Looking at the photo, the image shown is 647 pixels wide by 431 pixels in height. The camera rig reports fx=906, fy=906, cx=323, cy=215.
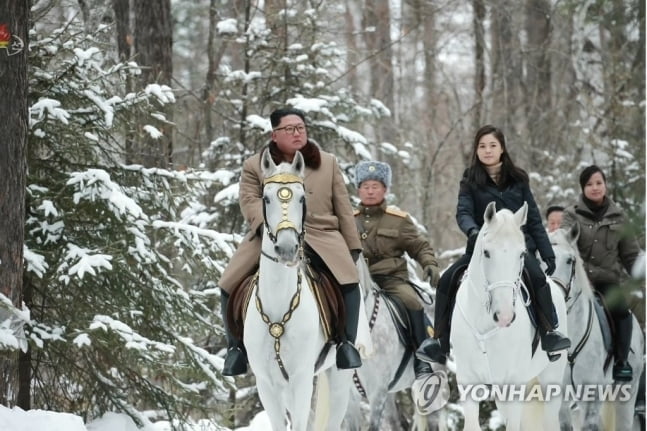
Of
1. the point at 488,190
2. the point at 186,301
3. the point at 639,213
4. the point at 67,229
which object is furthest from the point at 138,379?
the point at 639,213

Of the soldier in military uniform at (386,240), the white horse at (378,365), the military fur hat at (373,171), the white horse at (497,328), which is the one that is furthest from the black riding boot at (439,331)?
the military fur hat at (373,171)

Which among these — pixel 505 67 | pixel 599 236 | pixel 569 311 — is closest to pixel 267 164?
pixel 569 311

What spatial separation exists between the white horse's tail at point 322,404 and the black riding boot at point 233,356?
0.75 meters

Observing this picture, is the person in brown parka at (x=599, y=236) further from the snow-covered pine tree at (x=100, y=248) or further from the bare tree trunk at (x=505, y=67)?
the bare tree trunk at (x=505, y=67)

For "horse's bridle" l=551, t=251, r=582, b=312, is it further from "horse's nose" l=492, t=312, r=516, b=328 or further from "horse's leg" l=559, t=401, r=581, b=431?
"horse's nose" l=492, t=312, r=516, b=328

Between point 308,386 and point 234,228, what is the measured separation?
23.4ft

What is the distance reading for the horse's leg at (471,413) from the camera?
7.02m

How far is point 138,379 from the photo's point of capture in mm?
10094

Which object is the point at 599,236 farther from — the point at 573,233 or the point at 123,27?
the point at 123,27

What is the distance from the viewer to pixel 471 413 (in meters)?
7.02

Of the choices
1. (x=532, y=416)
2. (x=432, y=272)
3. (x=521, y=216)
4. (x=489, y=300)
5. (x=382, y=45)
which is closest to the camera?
(x=489, y=300)

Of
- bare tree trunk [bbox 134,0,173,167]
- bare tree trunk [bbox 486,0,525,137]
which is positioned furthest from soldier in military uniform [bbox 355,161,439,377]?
bare tree trunk [bbox 486,0,525,137]

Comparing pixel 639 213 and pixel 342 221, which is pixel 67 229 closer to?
pixel 342 221

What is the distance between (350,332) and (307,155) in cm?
149
